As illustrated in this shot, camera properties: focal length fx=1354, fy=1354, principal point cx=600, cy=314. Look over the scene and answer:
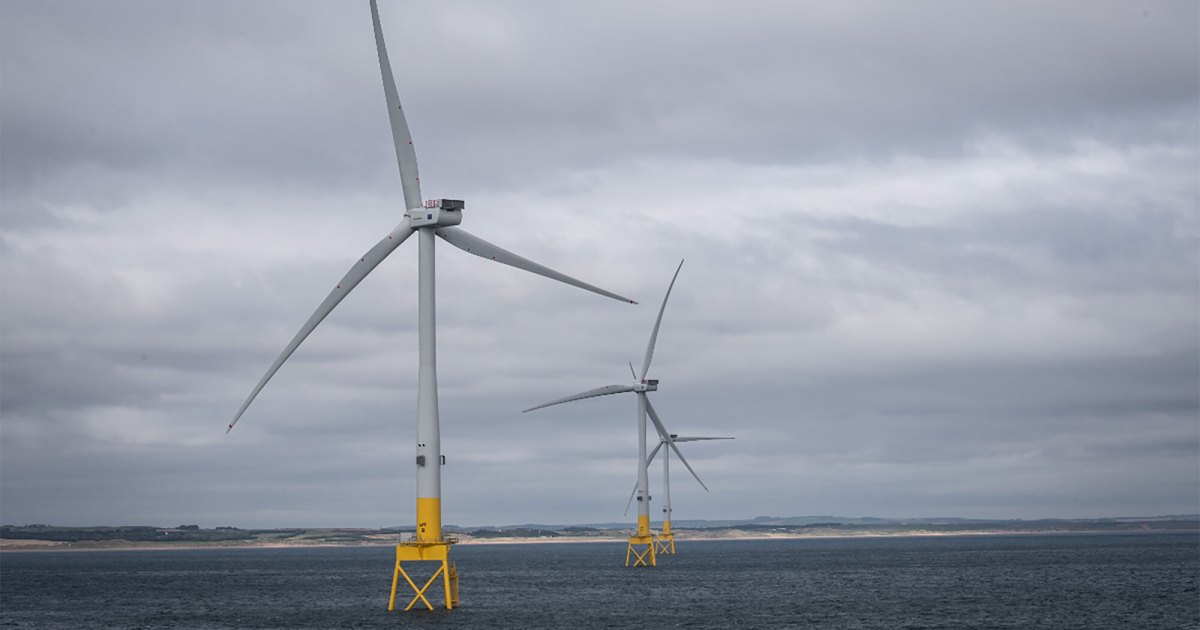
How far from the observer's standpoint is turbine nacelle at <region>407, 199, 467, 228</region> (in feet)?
309

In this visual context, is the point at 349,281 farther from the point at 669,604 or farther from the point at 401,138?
the point at 669,604

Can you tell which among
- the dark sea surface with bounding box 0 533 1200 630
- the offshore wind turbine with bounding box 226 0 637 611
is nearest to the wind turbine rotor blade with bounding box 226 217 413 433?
the offshore wind turbine with bounding box 226 0 637 611

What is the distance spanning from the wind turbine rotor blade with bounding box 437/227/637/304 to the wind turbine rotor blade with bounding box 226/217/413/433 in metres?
3.04

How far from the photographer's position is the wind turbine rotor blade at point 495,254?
300ft

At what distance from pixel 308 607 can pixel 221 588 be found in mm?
58342

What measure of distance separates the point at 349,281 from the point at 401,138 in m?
11.3

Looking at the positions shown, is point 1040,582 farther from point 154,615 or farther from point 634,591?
point 154,615

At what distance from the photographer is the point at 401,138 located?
9575 cm

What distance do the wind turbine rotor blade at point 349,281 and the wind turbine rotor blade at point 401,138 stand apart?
2128 millimetres

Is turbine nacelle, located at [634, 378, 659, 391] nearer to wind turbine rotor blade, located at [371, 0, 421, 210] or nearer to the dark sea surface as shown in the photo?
the dark sea surface

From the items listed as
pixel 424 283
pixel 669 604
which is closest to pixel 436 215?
pixel 424 283

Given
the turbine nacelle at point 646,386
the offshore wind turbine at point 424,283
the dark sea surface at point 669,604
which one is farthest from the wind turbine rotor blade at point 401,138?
the turbine nacelle at point 646,386

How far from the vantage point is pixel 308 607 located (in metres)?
134

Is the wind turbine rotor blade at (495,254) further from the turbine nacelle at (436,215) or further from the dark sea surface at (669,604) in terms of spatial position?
the dark sea surface at (669,604)
